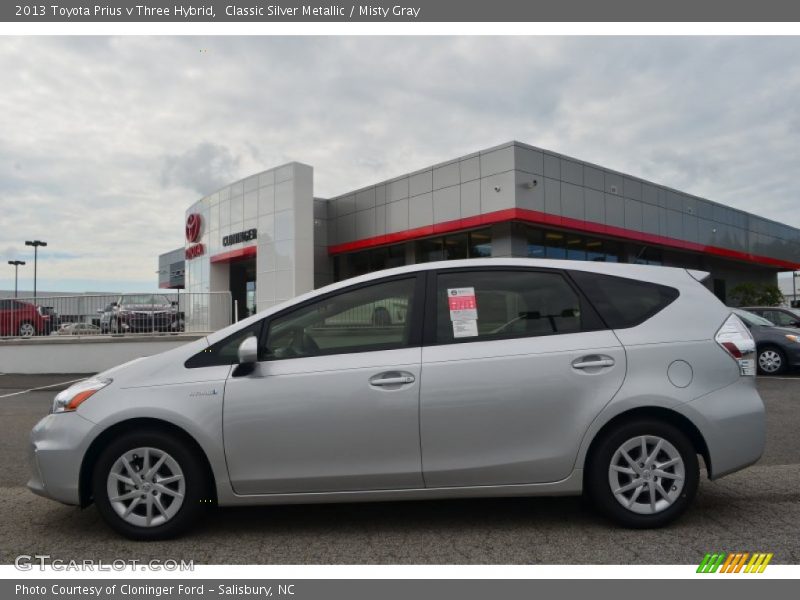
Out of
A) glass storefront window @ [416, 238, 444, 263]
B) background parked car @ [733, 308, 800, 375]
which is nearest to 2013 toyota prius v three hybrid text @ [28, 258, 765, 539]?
background parked car @ [733, 308, 800, 375]

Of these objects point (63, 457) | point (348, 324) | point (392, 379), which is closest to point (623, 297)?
point (392, 379)

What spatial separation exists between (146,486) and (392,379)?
61.9 inches

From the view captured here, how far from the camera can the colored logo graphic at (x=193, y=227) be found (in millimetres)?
28719

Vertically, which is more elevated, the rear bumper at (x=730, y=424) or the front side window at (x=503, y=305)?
the front side window at (x=503, y=305)

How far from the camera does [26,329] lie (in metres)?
15.8

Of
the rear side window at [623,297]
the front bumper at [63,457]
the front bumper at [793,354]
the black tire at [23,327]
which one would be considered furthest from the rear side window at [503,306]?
the black tire at [23,327]

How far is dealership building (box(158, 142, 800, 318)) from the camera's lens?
1980cm

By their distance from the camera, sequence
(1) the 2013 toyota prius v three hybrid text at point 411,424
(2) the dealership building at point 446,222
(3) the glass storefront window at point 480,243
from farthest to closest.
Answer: (3) the glass storefront window at point 480,243 → (2) the dealership building at point 446,222 → (1) the 2013 toyota prius v three hybrid text at point 411,424

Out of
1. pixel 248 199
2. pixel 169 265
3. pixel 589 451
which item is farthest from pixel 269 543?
pixel 169 265

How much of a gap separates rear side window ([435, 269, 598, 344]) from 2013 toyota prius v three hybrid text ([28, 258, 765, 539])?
23mm

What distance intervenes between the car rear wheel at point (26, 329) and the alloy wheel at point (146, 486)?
46.9ft

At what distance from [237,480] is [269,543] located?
411 millimetres

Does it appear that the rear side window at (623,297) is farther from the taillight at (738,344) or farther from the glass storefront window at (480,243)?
the glass storefront window at (480,243)

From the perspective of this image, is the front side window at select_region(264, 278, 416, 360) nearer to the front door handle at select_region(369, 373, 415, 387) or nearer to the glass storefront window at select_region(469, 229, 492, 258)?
the front door handle at select_region(369, 373, 415, 387)
